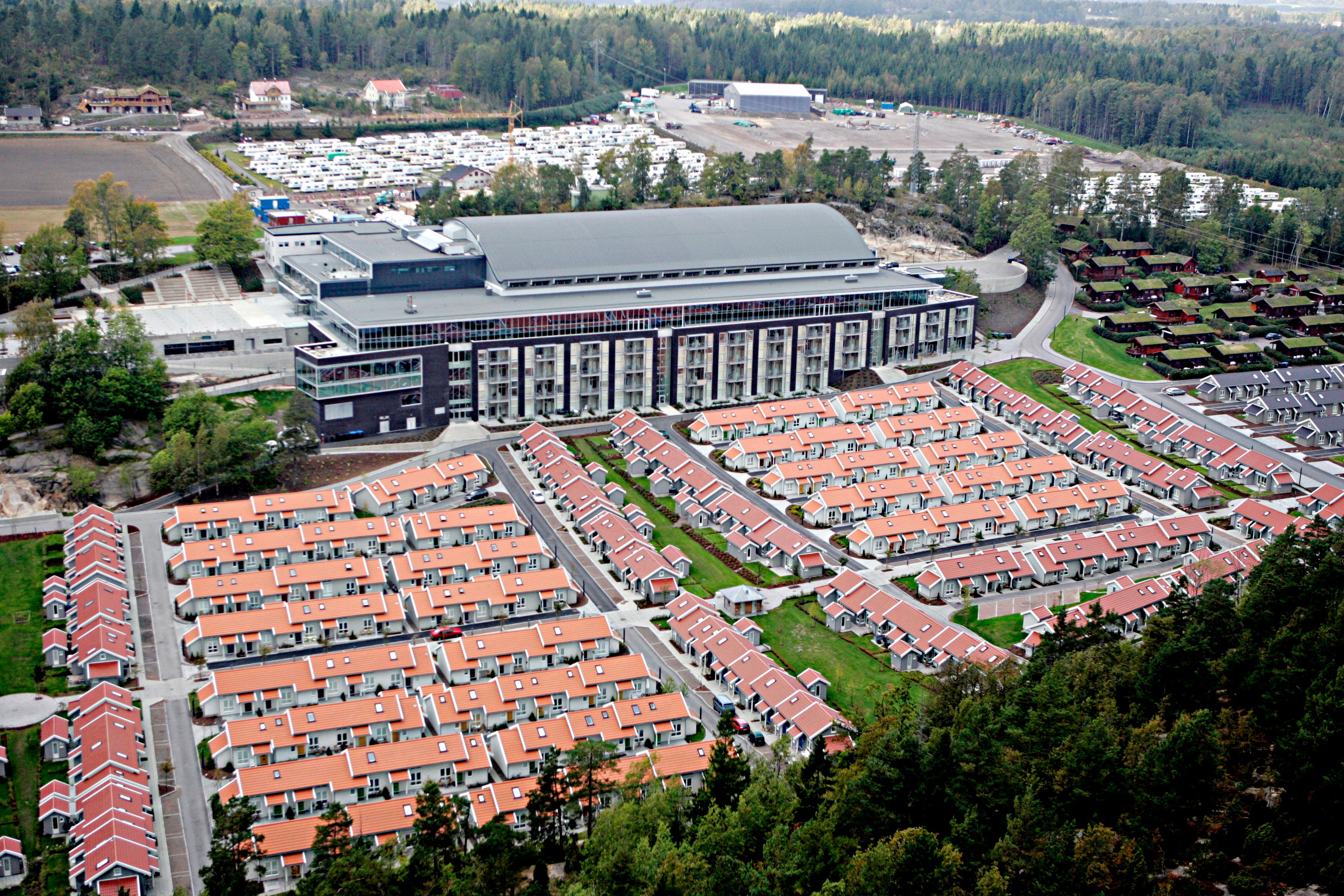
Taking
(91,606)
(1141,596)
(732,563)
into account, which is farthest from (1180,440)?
(91,606)

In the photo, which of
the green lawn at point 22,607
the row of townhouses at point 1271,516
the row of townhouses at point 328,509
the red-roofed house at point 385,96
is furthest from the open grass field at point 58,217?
the row of townhouses at point 1271,516

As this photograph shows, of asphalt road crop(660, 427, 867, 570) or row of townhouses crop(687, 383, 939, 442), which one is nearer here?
asphalt road crop(660, 427, 867, 570)

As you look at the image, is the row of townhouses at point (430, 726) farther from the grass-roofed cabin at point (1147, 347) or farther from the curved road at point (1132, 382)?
the grass-roofed cabin at point (1147, 347)

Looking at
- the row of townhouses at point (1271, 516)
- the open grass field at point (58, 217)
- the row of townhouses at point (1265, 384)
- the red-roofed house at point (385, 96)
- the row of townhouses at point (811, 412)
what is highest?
the red-roofed house at point (385, 96)

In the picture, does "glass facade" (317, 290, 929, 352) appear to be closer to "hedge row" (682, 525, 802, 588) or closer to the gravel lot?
"hedge row" (682, 525, 802, 588)

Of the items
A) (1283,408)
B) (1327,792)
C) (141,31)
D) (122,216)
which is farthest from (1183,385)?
(141,31)

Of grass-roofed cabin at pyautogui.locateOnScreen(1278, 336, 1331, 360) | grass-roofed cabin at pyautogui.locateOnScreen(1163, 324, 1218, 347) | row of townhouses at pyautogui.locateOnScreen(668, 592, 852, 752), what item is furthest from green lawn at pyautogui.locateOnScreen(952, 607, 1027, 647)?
grass-roofed cabin at pyautogui.locateOnScreen(1278, 336, 1331, 360)

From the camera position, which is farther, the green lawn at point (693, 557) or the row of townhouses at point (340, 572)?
the green lawn at point (693, 557)

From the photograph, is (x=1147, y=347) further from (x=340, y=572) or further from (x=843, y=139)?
(x=843, y=139)
